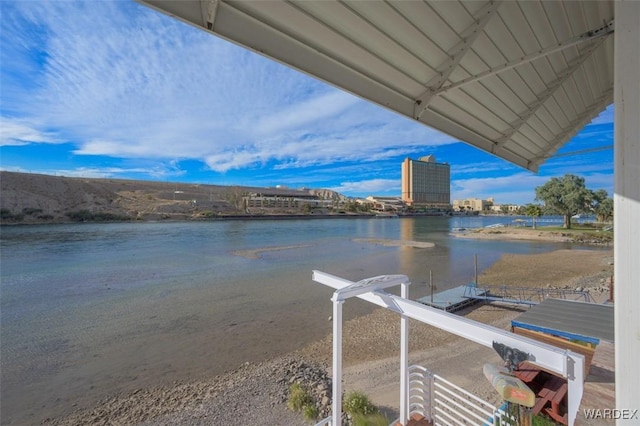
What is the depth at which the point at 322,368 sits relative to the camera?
6.16 m

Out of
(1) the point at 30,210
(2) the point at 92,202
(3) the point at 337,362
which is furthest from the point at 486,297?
(2) the point at 92,202

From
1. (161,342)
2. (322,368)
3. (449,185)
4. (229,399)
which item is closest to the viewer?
(229,399)

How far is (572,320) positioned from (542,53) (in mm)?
4013

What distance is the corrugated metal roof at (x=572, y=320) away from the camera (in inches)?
146

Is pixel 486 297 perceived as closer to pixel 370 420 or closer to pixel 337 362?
pixel 370 420

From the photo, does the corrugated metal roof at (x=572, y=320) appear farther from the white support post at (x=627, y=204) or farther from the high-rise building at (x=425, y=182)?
the high-rise building at (x=425, y=182)

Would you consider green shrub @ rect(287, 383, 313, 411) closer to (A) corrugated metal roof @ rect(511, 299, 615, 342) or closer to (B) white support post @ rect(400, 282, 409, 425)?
(B) white support post @ rect(400, 282, 409, 425)

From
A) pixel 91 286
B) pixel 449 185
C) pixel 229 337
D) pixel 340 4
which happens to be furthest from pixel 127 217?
pixel 449 185

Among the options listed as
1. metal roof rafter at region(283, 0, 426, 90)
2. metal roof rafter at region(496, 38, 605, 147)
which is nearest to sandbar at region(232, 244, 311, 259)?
metal roof rafter at region(496, 38, 605, 147)

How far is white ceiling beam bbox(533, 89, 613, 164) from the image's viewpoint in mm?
3579

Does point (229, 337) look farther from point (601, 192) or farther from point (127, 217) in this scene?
point (127, 217)

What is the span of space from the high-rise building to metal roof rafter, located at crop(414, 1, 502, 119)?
110 m

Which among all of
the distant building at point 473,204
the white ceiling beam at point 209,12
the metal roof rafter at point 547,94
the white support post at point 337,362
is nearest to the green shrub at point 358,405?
the white support post at point 337,362

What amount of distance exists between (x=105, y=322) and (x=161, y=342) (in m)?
3.34
